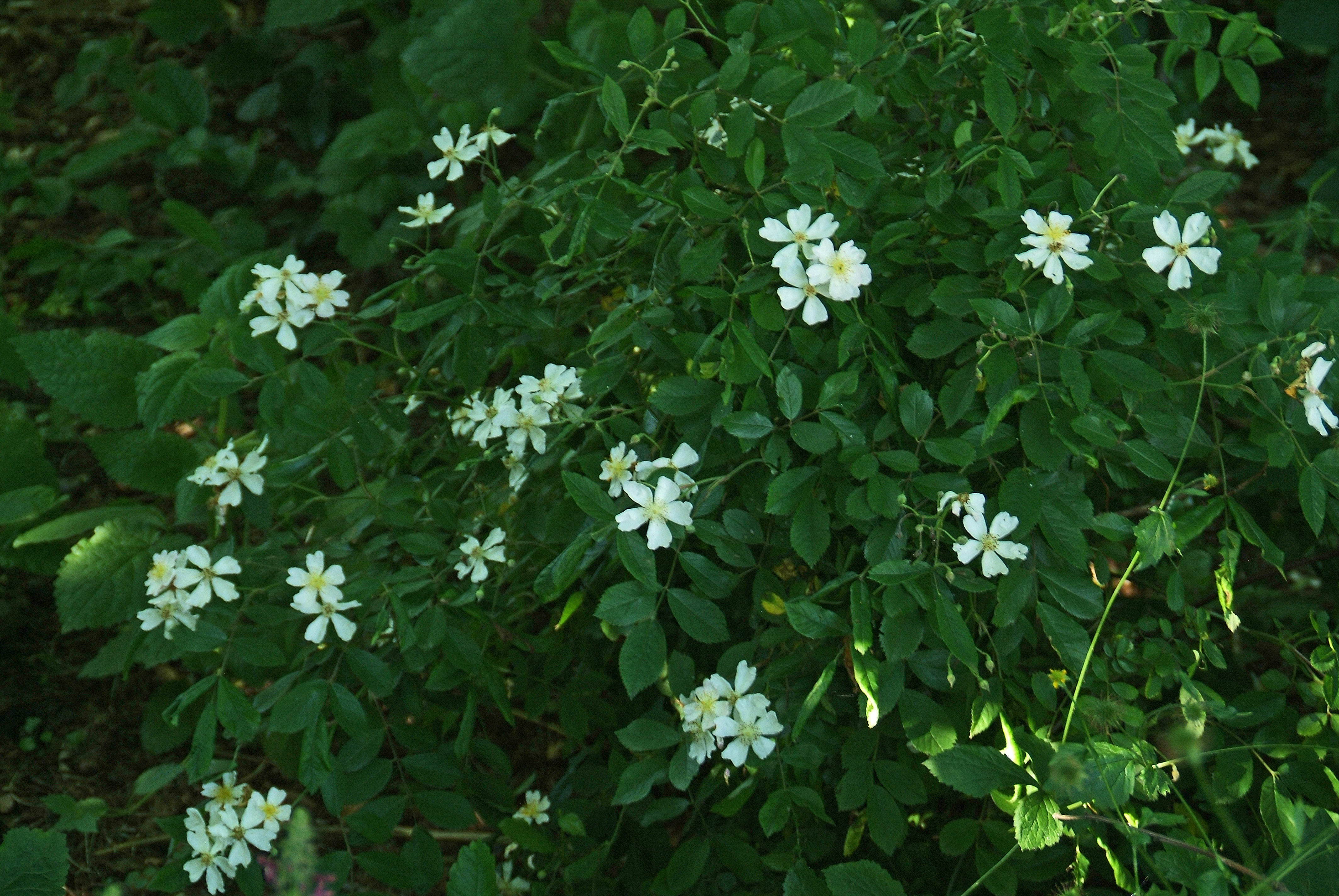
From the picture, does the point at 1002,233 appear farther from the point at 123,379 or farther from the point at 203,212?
the point at 203,212

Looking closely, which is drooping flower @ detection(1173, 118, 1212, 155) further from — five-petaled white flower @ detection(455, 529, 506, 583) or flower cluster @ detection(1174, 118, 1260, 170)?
five-petaled white flower @ detection(455, 529, 506, 583)

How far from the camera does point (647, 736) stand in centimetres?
115

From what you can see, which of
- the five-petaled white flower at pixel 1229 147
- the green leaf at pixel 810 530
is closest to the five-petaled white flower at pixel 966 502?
the green leaf at pixel 810 530

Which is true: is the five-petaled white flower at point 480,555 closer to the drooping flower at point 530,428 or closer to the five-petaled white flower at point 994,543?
the drooping flower at point 530,428

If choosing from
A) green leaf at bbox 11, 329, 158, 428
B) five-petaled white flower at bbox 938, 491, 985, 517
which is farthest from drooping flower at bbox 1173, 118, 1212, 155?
green leaf at bbox 11, 329, 158, 428

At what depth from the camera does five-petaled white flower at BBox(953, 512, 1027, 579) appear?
40.2 inches

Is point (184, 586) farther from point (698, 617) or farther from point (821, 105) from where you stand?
point (821, 105)

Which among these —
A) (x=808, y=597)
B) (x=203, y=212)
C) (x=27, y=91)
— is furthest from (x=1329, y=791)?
(x=27, y=91)

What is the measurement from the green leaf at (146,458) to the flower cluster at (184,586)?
1.38ft

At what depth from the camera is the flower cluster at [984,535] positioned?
1.02m

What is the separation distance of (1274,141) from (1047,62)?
2168 millimetres

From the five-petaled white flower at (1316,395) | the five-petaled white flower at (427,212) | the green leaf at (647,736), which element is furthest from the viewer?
the five-petaled white flower at (427,212)

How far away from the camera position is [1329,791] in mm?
1089

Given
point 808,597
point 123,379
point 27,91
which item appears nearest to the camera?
point 808,597
